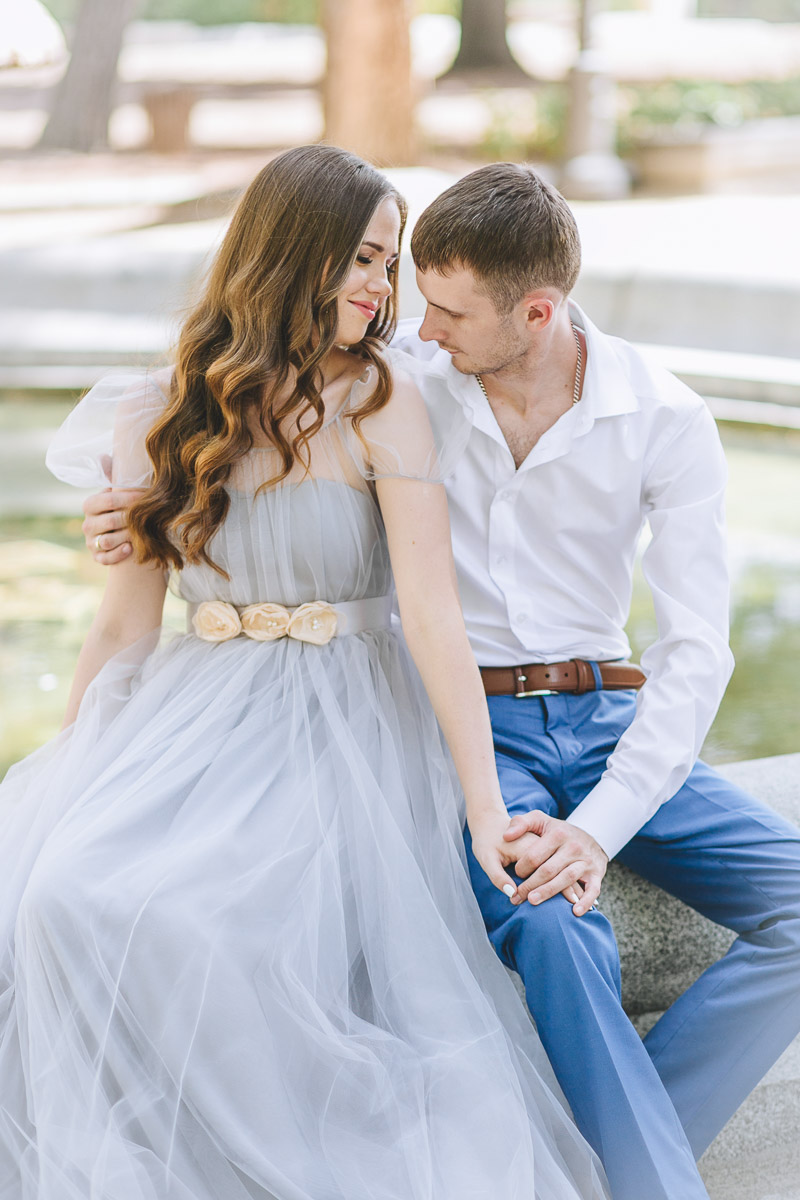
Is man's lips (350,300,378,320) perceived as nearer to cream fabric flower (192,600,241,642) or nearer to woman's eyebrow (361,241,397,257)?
woman's eyebrow (361,241,397,257)

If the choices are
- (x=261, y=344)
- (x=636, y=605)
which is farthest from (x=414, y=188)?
(x=261, y=344)

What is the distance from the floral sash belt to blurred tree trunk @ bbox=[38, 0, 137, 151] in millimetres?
18371

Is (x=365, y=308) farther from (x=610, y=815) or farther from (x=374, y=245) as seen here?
(x=610, y=815)

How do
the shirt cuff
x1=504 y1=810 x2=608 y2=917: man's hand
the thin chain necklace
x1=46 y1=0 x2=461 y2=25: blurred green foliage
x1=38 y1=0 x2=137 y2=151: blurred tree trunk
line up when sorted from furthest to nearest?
1. x1=46 y1=0 x2=461 y2=25: blurred green foliage
2. x1=38 y1=0 x2=137 y2=151: blurred tree trunk
3. the thin chain necklace
4. the shirt cuff
5. x1=504 y1=810 x2=608 y2=917: man's hand

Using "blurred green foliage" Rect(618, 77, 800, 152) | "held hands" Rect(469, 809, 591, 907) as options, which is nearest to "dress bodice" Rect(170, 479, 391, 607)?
"held hands" Rect(469, 809, 591, 907)

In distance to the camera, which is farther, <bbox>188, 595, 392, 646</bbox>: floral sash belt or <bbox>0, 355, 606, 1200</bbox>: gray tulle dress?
<bbox>188, 595, 392, 646</bbox>: floral sash belt

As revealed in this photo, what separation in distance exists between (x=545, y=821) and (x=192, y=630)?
2.50 ft

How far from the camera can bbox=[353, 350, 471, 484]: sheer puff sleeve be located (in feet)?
7.49

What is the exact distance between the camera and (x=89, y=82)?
18734mm

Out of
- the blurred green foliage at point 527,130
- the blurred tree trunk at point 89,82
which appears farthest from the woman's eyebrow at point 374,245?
the blurred tree trunk at point 89,82

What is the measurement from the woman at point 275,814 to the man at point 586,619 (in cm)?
12

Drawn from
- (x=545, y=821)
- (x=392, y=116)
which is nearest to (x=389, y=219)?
(x=545, y=821)

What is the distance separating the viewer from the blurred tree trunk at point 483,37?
2191cm

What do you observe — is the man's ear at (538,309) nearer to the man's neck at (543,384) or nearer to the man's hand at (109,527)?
the man's neck at (543,384)
